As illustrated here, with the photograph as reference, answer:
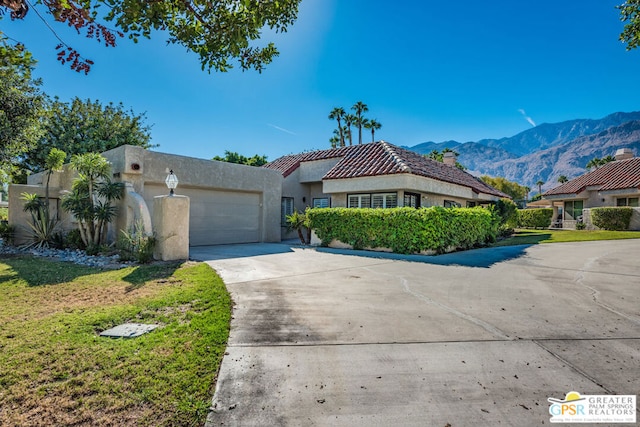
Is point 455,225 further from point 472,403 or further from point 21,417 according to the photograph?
point 21,417

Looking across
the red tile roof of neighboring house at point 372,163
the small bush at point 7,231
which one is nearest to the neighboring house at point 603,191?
the red tile roof of neighboring house at point 372,163

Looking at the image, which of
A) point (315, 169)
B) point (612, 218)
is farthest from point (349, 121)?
point (612, 218)

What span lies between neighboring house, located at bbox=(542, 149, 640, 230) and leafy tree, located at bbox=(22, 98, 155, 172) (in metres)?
38.3

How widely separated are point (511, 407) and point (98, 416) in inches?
141

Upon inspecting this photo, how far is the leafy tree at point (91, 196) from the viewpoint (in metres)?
12.2

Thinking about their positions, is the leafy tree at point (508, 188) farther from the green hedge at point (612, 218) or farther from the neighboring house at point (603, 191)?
the green hedge at point (612, 218)

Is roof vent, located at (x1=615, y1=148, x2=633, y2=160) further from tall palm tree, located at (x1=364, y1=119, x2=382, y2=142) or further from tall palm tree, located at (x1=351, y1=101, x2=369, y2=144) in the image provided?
tall palm tree, located at (x1=351, y1=101, x2=369, y2=144)

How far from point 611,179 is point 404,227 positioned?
25580 mm

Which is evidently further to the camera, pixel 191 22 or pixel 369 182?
pixel 369 182

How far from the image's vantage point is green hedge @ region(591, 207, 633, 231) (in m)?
22.3

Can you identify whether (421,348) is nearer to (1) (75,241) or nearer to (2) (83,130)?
(1) (75,241)

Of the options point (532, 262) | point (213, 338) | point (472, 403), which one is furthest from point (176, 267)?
point (532, 262)

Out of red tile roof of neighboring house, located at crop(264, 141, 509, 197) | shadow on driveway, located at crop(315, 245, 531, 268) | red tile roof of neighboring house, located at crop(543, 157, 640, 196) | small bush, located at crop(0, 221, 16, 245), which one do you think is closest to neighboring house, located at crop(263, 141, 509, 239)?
red tile roof of neighboring house, located at crop(264, 141, 509, 197)

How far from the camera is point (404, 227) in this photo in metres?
13.1
